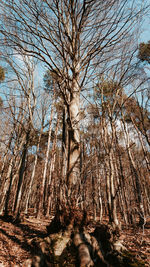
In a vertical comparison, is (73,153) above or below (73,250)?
above

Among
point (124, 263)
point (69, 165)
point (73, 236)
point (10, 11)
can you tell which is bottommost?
point (124, 263)

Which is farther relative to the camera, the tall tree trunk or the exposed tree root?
the tall tree trunk

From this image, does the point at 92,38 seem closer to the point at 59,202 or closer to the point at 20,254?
the point at 59,202

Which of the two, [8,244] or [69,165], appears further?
[8,244]

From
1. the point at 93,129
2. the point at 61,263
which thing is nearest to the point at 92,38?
the point at 61,263

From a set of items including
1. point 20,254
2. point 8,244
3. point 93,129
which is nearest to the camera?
point 20,254

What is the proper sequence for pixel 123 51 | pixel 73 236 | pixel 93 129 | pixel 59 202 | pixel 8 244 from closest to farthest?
pixel 73 236 < pixel 59 202 < pixel 8 244 < pixel 123 51 < pixel 93 129

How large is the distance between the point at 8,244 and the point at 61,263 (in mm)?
2418

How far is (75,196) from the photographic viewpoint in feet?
9.37

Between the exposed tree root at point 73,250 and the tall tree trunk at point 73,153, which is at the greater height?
the tall tree trunk at point 73,153

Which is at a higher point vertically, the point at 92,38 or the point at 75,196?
the point at 92,38

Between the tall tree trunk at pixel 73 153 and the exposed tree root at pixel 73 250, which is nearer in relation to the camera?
the exposed tree root at pixel 73 250

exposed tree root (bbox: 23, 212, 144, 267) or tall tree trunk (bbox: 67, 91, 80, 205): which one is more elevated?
tall tree trunk (bbox: 67, 91, 80, 205)

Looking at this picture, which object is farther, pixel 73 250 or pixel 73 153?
pixel 73 153
